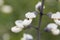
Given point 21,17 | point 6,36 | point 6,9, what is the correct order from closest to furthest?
point 6,36, point 21,17, point 6,9

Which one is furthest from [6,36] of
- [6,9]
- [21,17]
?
[6,9]

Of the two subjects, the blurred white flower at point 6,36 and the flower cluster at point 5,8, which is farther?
the flower cluster at point 5,8

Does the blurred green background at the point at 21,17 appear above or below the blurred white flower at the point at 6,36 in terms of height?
above

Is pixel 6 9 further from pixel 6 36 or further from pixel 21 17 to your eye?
pixel 6 36

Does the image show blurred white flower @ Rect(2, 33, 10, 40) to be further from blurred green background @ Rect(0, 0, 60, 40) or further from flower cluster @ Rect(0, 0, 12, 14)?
flower cluster @ Rect(0, 0, 12, 14)

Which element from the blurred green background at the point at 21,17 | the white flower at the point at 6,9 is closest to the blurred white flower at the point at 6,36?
the blurred green background at the point at 21,17

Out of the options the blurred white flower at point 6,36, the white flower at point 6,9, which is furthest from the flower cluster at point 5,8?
the blurred white flower at point 6,36

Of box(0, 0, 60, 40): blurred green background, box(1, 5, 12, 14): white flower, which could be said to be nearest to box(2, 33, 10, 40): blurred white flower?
box(0, 0, 60, 40): blurred green background

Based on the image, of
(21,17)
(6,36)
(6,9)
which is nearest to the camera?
(6,36)

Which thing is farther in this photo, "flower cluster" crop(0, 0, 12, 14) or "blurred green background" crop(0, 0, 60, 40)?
"flower cluster" crop(0, 0, 12, 14)

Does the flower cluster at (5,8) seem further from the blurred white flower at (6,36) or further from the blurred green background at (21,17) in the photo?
the blurred white flower at (6,36)

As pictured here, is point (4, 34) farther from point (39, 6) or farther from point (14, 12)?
point (39, 6)
